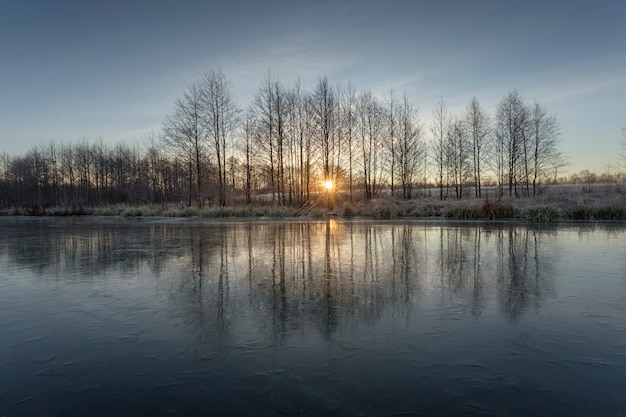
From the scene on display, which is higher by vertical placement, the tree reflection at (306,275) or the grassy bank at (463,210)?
the grassy bank at (463,210)

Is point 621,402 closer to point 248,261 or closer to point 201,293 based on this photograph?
point 201,293

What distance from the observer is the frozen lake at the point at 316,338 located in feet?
8.49

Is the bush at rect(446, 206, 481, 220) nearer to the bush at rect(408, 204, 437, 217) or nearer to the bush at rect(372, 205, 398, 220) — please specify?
the bush at rect(408, 204, 437, 217)

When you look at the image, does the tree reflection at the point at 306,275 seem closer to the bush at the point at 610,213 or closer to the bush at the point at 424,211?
the bush at the point at 610,213

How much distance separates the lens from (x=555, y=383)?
9.12 ft

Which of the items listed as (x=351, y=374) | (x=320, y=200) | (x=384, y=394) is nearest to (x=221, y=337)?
(x=351, y=374)

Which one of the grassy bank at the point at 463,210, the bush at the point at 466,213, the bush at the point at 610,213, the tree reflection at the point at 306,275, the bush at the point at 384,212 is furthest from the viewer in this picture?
the bush at the point at 384,212

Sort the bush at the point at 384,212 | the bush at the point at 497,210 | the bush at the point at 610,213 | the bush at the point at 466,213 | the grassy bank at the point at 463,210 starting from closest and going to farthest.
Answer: the bush at the point at 610,213 → the grassy bank at the point at 463,210 → the bush at the point at 497,210 → the bush at the point at 466,213 → the bush at the point at 384,212

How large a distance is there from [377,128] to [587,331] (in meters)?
32.3

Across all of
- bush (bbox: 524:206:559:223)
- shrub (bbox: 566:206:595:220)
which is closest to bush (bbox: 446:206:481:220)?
bush (bbox: 524:206:559:223)

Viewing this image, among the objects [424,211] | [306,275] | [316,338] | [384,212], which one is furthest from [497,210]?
[316,338]

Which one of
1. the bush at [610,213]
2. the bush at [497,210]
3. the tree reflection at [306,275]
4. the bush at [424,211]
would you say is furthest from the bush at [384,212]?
the tree reflection at [306,275]

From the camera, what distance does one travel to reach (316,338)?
3729 millimetres

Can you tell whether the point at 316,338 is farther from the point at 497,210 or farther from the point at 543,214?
the point at 497,210
